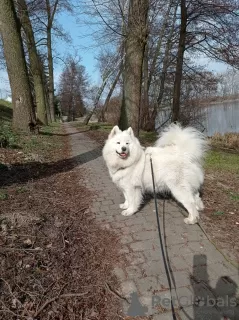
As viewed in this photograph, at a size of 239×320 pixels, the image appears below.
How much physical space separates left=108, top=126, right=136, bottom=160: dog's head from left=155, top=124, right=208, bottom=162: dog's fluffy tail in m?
0.60

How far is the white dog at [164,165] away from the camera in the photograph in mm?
4230

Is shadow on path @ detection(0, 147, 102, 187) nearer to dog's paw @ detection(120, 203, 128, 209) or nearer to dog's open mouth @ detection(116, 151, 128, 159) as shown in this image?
dog's paw @ detection(120, 203, 128, 209)

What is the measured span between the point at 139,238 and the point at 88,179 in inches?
124

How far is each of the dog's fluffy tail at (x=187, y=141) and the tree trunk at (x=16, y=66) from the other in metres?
7.99

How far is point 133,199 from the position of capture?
461cm

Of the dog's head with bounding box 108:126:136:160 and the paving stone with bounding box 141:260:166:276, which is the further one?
the dog's head with bounding box 108:126:136:160

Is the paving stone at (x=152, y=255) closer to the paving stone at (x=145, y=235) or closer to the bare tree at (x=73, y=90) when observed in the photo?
the paving stone at (x=145, y=235)

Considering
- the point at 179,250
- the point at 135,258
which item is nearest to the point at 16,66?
the point at 135,258

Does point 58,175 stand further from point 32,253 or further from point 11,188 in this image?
point 32,253

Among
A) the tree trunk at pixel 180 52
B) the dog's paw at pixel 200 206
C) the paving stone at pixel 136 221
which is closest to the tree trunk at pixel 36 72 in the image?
the tree trunk at pixel 180 52

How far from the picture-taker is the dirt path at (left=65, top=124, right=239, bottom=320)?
2572 millimetres

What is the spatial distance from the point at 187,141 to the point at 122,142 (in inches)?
41.8

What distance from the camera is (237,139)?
14.6 m

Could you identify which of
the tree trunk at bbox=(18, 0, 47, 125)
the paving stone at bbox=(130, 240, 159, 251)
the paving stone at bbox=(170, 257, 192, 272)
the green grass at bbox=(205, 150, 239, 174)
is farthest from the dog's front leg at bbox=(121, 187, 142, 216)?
the tree trunk at bbox=(18, 0, 47, 125)
